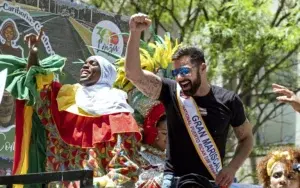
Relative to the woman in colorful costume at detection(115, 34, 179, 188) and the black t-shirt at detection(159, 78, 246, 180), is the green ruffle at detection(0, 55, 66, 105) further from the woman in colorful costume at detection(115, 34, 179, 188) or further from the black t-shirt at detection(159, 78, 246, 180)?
the black t-shirt at detection(159, 78, 246, 180)

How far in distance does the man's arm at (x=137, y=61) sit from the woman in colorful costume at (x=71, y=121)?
911 mm

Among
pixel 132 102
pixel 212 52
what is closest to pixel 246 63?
pixel 212 52

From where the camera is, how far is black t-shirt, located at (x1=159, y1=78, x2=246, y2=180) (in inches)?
169

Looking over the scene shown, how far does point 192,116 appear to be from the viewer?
426 centimetres

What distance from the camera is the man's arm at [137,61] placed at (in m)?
4.11

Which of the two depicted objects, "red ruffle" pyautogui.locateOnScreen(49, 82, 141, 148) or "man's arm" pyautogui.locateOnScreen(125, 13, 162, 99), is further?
"red ruffle" pyautogui.locateOnScreen(49, 82, 141, 148)

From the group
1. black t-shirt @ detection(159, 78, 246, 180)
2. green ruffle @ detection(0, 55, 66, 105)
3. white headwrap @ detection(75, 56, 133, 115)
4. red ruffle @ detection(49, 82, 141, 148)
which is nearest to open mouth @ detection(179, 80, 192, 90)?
black t-shirt @ detection(159, 78, 246, 180)

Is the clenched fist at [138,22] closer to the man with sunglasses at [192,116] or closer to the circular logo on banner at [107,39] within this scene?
the man with sunglasses at [192,116]

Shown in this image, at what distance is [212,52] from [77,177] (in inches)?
244

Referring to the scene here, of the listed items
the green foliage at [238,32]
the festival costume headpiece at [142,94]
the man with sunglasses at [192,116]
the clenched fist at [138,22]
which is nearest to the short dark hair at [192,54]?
the man with sunglasses at [192,116]

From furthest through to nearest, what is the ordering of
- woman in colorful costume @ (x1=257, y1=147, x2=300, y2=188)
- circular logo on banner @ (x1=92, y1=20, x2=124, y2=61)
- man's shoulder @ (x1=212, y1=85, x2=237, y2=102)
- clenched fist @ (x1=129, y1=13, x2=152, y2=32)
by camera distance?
circular logo on banner @ (x1=92, y1=20, x2=124, y2=61), woman in colorful costume @ (x1=257, y1=147, x2=300, y2=188), man's shoulder @ (x1=212, y1=85, x2=237, y2=102), clenched fist @ (x1=129, y1=13, x2=152, y2=32)

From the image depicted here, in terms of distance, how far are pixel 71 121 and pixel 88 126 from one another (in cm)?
15

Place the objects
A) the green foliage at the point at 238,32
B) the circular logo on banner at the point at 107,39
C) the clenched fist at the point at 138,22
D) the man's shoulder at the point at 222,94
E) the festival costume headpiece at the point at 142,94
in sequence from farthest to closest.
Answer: the green foliage at the point at 238,32 → the circular logo on banner at the point at 107,39 → the festival costume headpiece at the point at 142,94 → the man's shoulder at the point at 222,94 → the clenched fist at the point at 138,22

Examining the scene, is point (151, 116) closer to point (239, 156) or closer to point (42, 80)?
point (42, 80)
